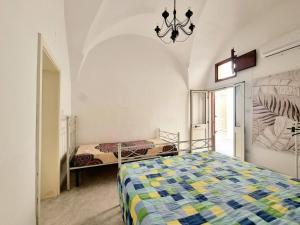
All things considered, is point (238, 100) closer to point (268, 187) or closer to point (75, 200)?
point (268, 187)

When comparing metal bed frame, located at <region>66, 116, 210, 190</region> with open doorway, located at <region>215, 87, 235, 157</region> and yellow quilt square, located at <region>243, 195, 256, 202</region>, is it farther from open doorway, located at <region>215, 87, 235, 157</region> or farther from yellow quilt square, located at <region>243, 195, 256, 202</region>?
open doorway, located at <region>215, 87, 235, 157</region>

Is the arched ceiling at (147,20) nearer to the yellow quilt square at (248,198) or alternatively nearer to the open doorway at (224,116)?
the open doorway at (224,116)

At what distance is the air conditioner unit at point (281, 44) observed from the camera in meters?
2.59

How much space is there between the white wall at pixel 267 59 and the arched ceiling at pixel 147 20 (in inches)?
7.6

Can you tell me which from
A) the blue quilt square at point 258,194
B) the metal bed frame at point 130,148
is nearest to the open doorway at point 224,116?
the metal bed frame at point 130,148

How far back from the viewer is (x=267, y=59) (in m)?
3.06

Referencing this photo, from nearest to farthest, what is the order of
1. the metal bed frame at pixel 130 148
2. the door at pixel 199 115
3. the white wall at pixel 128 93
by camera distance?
the metal bed frame at pixel 130 148
the white wall at pixel 128 93
the door at pixel 199 115

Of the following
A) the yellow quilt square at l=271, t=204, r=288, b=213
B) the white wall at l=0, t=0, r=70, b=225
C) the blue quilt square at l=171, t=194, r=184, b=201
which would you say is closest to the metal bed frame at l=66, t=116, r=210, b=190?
the white wall at l=0, t=0, r=70, b=225

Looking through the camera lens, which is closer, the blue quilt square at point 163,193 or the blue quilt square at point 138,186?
the blue quilt square at point 163,193

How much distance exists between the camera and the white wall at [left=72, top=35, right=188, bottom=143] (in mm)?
3787

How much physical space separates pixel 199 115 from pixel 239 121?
51.5 inches

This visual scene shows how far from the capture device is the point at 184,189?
1.42 metres

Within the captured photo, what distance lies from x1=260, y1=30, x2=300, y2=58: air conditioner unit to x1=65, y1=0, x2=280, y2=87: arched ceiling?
673 mm

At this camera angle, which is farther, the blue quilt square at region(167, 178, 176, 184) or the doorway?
the doorway
